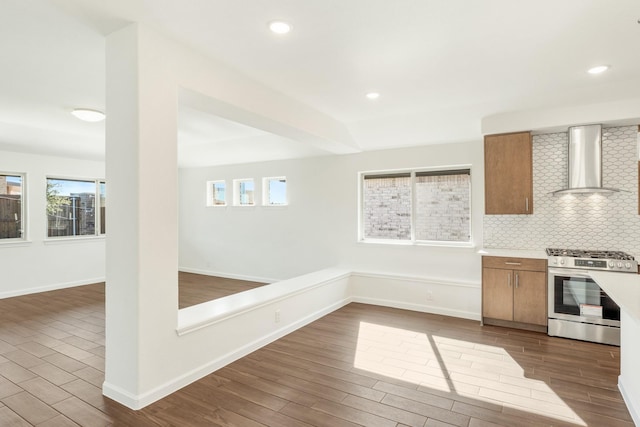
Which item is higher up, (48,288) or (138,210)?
(138,210)

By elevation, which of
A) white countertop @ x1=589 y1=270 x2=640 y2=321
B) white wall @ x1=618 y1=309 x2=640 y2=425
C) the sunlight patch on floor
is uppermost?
white countertop @ x1=589 y1=270 x2=640 y2=321

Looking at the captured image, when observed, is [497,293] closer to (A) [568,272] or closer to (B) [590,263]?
(A) [568,272]

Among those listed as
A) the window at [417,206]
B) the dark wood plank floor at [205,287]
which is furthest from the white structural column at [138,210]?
the window at [417,206]

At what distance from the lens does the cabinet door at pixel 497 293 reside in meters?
4.26

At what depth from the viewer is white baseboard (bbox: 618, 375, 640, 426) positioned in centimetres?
231

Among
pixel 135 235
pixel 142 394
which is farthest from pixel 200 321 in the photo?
pixel 135 235

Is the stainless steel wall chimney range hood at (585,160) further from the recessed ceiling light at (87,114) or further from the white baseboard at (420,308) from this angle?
the recessed ceiling light at (87,114)

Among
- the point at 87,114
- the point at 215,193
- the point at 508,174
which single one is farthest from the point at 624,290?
the point at 215,193

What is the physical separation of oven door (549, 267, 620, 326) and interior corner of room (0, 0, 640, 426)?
0.07 ft

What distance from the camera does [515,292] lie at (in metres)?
4.23

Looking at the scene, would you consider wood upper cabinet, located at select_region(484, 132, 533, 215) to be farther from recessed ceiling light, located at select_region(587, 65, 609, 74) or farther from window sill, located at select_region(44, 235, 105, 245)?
window sill, located at select_region(44, 235, 105, 245)

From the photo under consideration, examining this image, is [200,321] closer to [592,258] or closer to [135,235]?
[135,235]

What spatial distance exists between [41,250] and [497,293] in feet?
24.7

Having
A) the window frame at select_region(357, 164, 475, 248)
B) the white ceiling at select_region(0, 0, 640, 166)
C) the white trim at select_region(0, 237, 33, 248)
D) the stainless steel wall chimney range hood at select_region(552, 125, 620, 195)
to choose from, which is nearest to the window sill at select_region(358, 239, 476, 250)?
the window frame at select_region(357, 164, 475, 248)
